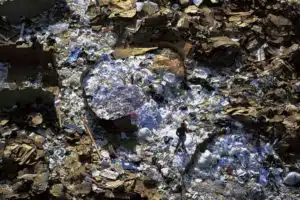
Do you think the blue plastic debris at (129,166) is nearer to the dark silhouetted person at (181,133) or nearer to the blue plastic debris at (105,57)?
the dark silhouetted person at (181,133)

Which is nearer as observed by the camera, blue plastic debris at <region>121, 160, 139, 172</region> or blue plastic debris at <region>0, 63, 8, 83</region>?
blue plastic debris at <region>121, 160, 139, 172</region>

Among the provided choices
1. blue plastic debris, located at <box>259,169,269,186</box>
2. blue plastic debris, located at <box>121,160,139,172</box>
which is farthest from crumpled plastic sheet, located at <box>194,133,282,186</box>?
blue plastic debris, located at <box>121,160,139,172</box>

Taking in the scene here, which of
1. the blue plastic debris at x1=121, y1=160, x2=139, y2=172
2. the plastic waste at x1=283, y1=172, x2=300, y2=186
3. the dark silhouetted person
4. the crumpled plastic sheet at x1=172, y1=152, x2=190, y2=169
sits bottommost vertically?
the plastic waste at x1=283, y1=172, x2=300, y2=186

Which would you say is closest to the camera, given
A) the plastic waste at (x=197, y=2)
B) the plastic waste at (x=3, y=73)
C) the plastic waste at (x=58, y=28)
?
the plastic waste at (x=3, y=73)

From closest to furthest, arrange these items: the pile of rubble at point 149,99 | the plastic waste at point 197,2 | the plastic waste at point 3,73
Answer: the pile of rubble at point 149,99 < the plastic waste at point 3,73 < the plastic waste at point 197,2

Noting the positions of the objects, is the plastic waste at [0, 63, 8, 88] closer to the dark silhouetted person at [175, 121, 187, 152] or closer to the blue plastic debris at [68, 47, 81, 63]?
the blue plastic debris at [68, 47, 81, 63]

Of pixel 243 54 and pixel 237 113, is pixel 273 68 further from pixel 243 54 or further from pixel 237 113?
pixel 237 113

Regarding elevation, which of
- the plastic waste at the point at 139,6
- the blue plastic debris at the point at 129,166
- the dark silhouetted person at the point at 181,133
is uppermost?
the plastic waste at the point at 139,6

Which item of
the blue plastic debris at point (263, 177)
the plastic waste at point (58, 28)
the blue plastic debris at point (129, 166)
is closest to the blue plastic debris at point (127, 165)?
the blue plastic debris at point (129, 166)

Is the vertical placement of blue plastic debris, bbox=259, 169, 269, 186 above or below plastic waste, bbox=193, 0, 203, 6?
below
